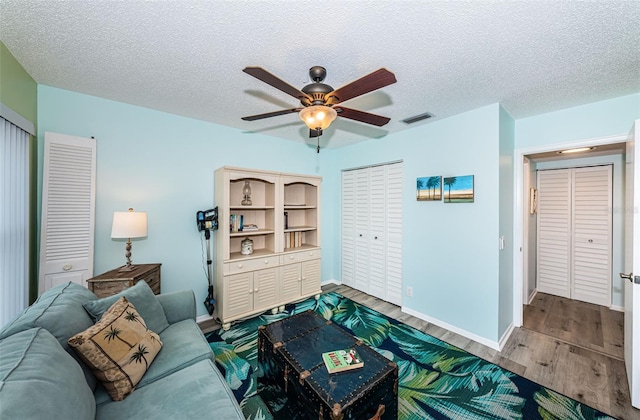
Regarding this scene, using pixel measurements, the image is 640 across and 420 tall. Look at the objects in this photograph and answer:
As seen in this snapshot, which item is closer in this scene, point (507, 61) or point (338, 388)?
point (338, 388)

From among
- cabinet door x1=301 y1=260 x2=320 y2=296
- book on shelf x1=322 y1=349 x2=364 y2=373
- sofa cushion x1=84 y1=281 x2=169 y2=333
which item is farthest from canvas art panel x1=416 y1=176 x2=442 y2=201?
sofa cushion x1=84 y1=281 x2=169 y2=333

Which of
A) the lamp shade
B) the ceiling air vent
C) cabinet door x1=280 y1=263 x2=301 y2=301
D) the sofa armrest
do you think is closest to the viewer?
the sofa armrest

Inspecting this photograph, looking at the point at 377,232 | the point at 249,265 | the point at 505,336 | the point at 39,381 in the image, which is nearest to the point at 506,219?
the point at 505,336

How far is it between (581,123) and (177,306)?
14.0ft

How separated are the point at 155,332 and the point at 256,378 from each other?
2.87 feet

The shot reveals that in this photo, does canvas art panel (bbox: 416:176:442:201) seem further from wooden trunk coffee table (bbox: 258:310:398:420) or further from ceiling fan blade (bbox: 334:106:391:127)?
wooden trunk coffee table (bbox: 258:310:398:420)

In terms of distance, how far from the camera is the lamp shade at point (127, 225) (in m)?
2.17

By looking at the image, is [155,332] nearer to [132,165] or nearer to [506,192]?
[132,165]

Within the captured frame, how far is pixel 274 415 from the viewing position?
1.64 m

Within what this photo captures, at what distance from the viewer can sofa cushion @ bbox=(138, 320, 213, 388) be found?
1.43 meters

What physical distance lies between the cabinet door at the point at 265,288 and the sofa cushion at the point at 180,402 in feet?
5.36

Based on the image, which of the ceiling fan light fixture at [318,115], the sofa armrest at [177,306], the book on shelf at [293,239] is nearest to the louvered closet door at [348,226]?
the book on shelf at [293,239]

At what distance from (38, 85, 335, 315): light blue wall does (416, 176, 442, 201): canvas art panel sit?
7.57 feet

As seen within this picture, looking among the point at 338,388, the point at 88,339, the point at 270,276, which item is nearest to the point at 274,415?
the point at 338,388
